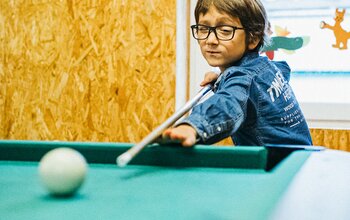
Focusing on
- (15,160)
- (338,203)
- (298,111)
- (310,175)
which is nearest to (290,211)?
(338,203)

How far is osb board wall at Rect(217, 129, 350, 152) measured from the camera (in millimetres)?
2943

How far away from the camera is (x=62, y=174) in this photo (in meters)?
1.04

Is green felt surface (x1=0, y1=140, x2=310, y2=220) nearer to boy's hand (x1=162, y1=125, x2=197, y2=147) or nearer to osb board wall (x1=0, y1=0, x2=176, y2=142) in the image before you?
boy's hand (x1=162, y1=125, x2=197, y2=147)

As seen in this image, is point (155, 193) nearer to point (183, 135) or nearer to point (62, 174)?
point (62, 174)

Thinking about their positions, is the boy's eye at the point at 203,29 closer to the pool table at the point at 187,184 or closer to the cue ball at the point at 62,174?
the pool table at the point at 187,184

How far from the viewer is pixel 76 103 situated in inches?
131

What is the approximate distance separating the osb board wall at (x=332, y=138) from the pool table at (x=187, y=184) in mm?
1514

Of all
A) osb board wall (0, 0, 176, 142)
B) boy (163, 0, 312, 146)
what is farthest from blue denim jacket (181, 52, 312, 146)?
osb board wall (0, 0, 176, 142)

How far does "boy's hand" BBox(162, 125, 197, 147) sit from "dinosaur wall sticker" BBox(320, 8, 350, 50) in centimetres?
189

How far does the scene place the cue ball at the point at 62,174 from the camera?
1024 mm

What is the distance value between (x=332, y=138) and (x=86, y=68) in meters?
1.60

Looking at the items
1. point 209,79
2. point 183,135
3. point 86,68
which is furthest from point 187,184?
point 86,68

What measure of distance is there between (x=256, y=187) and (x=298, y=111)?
1079mm

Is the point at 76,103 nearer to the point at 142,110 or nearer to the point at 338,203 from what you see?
the point at 142,110
